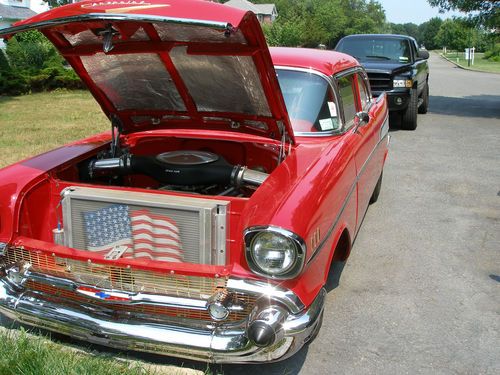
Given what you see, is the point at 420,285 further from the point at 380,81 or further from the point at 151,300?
the point at 380,81

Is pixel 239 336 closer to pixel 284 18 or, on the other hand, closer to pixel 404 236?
pixel 404 236

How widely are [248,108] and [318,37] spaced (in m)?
46.6

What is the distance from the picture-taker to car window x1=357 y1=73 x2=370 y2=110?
184 inches

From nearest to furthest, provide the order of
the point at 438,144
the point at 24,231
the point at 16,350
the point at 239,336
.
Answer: the point at 239,336
the point at 16,350
the point at 24,231
the point at 438,144

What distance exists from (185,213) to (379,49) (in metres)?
8.31

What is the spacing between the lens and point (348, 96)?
423cm

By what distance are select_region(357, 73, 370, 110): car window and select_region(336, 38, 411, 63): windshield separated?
Result: 5075mm

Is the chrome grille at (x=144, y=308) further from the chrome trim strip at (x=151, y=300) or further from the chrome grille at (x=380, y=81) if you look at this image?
the chrome grille at (x=380, y=81)

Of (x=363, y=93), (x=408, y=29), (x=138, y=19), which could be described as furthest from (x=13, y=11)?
(x=408, y=29)

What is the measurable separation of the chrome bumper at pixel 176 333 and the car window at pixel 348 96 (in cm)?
177

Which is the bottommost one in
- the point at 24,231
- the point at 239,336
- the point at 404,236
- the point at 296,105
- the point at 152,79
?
the point at 404,236

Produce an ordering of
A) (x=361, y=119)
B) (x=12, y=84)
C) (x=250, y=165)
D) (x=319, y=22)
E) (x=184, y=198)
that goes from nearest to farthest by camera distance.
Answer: (x=184, y=198) → (x=250, y=165) → (x=361, y=119) → (x=12, y=84) → (x=319, y=22)

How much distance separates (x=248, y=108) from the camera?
3373 millimetres

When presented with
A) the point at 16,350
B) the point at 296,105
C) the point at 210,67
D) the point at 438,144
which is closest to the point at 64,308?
the point at 16,350
